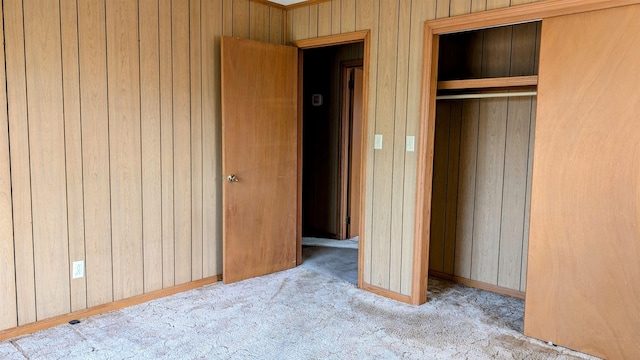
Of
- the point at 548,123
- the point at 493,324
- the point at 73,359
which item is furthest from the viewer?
the point at 493,324

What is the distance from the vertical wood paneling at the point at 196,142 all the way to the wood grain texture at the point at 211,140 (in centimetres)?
4

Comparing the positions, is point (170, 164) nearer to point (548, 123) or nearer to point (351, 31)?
point (351, 31)

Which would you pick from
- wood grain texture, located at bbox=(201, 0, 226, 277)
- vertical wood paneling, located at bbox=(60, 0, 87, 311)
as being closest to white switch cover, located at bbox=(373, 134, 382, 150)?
wood grain texture, located at bbox=(201, 0, 226, 277)

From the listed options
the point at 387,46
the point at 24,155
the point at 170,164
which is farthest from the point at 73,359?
the point at 387,46

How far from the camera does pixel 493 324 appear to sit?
10.1 feet

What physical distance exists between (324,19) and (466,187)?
1.77 m

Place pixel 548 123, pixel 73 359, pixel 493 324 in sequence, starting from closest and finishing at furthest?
pixel 73 359 < pixel 548 123 < pixel 493 324

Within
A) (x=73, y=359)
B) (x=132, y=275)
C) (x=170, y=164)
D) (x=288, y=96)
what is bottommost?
(x=73, y=359)

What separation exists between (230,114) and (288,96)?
0.61 meters

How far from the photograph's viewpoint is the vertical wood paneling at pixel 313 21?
391cm

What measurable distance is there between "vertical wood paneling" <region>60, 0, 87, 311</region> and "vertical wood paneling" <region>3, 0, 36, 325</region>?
0.73 ft

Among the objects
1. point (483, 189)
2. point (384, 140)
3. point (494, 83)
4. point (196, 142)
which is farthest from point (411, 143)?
point (196, 142)

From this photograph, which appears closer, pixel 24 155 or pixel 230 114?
pixel 24 155

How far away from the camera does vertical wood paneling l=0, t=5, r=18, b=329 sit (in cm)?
267
